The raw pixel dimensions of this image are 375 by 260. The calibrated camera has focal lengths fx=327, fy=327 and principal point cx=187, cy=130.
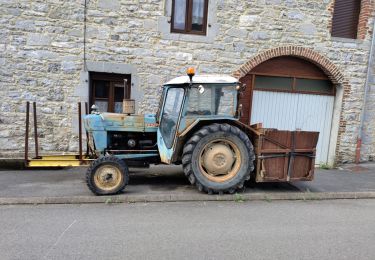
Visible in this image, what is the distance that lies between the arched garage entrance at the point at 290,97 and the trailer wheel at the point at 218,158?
344 cm

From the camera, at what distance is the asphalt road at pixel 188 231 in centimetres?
360

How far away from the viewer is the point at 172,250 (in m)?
3.66

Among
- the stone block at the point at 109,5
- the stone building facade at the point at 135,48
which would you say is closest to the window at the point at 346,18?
the stone building facade at the point at 135,48

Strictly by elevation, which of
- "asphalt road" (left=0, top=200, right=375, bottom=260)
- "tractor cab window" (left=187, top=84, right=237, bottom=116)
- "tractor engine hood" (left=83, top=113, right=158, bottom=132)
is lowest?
"asphalt road" (left=0, top=200, right=375, bottom=260)

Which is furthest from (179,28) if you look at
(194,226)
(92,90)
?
(194,226)

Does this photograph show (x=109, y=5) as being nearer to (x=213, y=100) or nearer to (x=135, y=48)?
(x=135, y=48)

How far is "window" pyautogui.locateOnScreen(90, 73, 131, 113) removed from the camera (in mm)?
8289

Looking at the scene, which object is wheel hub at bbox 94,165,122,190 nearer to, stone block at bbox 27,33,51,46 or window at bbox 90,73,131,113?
window at bbox 90,73,131,113

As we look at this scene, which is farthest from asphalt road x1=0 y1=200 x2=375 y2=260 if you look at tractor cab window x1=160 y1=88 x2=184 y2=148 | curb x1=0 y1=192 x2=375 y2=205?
tractor cab window x1=160 y1=88 x2=184 y2=148

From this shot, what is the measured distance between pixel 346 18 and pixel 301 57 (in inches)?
72.4

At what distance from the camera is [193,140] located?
5.43m

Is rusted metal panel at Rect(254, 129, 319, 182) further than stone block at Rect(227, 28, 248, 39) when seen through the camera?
No

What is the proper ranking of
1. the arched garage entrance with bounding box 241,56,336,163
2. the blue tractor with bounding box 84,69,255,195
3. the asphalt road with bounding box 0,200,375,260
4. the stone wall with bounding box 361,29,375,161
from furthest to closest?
the stone wall with bounding box 361,29,375,161 < the arched garage entrance with bounding box 241,56,336,163 < the blue tractor with bounding box 84,69,255,195 < the asphalt road with bounding box 0,200,375,260

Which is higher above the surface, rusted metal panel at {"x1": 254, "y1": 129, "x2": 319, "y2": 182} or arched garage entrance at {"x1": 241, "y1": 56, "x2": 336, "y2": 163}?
arched garage entrance at {"x1": 241, "y1": 56, "x2": 336, "y2": 163}
